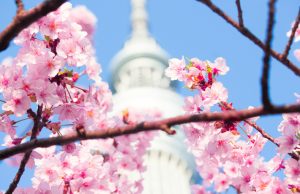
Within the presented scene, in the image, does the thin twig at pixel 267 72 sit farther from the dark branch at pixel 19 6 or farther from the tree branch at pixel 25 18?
the dark branch at pixel 19 6

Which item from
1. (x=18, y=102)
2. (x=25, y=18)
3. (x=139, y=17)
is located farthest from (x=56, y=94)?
(x=139, y=17)

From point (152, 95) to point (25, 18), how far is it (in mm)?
51130

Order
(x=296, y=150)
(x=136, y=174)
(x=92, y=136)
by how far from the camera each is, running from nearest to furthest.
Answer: (x=92, y=136)
(x=296, y=150)
(x=136, y=174)

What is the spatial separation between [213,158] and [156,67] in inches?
2170

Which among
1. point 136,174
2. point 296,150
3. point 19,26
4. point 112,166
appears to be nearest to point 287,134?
point 296,150

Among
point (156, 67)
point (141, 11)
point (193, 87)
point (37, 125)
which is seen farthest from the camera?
point (141, 11)

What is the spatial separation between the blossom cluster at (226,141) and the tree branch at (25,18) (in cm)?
238

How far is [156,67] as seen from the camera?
5962cm

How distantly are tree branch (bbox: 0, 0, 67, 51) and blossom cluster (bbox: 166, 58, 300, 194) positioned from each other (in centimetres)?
238

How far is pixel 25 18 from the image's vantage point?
2.03 meters

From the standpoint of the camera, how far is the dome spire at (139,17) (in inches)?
2591

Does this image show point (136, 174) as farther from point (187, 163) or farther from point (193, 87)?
point (187, 163)

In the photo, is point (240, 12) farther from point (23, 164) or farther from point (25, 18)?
point (23, 164)

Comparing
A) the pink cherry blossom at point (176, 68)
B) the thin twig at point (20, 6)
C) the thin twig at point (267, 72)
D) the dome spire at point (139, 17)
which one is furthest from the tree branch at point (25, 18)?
the dome spire at point (139, 17)
